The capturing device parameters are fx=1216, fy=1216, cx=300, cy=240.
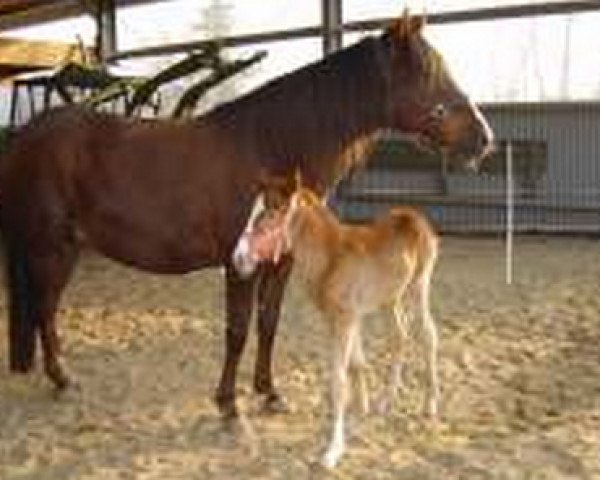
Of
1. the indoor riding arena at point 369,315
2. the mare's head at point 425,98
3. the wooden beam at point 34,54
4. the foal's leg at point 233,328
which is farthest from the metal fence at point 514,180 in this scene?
the foal's leg at point 233,328

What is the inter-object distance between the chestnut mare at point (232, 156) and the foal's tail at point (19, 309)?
10.8 inches

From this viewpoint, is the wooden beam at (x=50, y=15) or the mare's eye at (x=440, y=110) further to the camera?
the wooden beam at (x=50, y=15)

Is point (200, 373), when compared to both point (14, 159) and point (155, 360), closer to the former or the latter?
point (155, 360)

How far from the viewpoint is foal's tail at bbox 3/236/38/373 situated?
600 cm

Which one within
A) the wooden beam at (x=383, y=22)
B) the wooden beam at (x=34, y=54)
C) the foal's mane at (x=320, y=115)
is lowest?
the foal's mane at (x=320, y=115)

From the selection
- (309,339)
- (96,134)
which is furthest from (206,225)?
(309,339)

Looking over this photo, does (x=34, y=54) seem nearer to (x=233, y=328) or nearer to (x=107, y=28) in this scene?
(x=107, y=28)

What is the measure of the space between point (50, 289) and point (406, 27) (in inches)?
82.6

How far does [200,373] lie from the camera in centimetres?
629

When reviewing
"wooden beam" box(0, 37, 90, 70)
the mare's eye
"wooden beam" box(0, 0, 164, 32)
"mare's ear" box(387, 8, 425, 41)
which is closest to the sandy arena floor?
the mare's eye

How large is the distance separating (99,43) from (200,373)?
9.95 meters

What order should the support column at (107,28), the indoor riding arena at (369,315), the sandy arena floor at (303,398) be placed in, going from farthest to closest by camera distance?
the support column at (107,28) < the indoor riding arena at (369,315) < the sandy arena floor at (303,398)

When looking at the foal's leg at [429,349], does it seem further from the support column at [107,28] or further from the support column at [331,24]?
the support column at [107,28]

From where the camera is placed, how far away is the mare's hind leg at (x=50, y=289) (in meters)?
5.82
